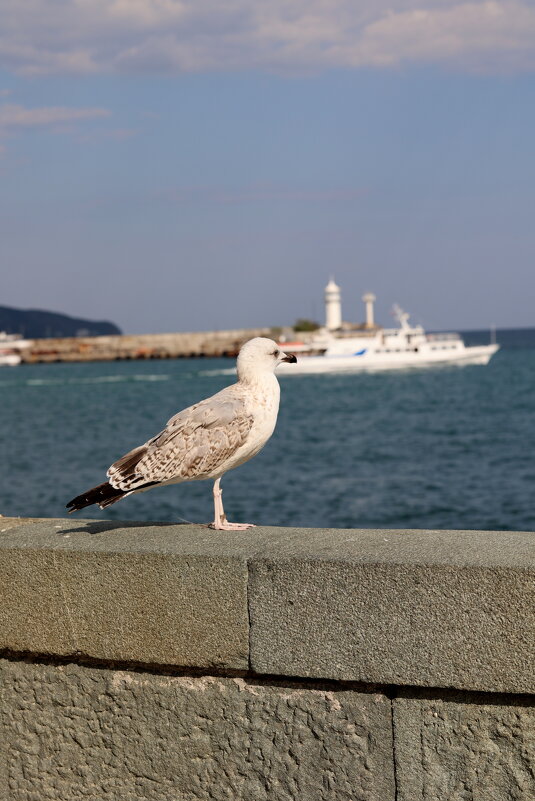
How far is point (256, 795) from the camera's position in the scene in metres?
3.08

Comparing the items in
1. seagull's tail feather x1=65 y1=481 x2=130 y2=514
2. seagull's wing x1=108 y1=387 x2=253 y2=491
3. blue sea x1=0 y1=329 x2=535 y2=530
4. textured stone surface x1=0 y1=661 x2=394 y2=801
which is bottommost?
blue sea x1=0 y1=329 x2=535 y2=530

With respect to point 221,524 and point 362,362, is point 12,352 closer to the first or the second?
point 362,362

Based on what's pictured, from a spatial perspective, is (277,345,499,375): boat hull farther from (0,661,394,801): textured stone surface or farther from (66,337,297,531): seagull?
(0,661,394,801): textured stone surface

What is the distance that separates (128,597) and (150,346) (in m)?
129

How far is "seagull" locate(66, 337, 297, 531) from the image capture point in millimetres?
3643

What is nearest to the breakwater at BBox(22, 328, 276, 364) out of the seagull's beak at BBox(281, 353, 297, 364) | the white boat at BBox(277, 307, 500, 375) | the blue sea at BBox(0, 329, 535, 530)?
the white boat at BBox(277, 307, 500, 375)

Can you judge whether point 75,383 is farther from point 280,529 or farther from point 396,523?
point 280,529

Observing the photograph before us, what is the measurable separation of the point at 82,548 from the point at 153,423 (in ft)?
145

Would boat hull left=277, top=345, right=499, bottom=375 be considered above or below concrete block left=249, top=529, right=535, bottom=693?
below

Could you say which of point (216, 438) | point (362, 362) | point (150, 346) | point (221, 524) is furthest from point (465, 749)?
point (150, 346)

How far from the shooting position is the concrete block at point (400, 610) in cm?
276

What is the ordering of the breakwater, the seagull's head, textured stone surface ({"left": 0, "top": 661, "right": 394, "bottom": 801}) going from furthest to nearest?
1. the breakwater
2. the seagull's head
3. textured stone surface ({"left": 0, "top": 661, "right": 394, "bottom": 801})

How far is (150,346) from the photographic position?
131m

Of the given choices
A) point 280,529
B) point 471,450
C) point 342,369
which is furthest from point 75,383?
point 280,529
